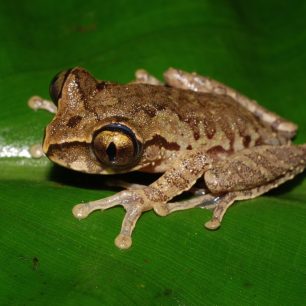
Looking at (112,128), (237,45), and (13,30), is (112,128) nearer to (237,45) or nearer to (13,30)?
(13,30)

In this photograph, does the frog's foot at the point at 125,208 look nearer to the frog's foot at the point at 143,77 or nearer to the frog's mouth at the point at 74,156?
the frog's mouth at the point at 74,156

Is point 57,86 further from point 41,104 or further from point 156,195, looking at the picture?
point 156,195

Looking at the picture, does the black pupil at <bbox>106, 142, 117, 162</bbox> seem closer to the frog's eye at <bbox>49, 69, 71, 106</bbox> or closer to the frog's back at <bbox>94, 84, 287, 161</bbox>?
the frog's back at <bbox>94, 84, 287, 161</bbox>

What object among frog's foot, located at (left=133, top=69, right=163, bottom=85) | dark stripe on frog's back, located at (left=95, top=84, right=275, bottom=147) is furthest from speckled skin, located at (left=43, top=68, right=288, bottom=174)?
frog's foot, located at (left=133, top=69, right=163, bottom=85)

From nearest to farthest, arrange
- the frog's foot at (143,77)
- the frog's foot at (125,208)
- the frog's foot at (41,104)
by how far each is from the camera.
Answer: the frog's foot at (125,208) < the frog's foot at (41,104) < the frog's foot at (143,77)

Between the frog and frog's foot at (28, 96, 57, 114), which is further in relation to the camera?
frog's foot at (28, 96, 57, 114)

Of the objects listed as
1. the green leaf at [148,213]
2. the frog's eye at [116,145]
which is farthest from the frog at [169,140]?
the green leaf at [148,213]

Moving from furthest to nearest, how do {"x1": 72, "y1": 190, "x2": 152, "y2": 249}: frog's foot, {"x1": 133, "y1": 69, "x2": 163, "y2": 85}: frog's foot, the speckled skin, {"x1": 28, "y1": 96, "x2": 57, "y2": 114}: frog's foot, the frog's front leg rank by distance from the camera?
{"x1": 133, "y1": 69, "x2": 163, "y2": 85}: frog's foot → {"x1": 28, "y1": 96, "x2": 57, "y2": 114}: frog's foot → the speckled skin → the frog's front leg → {"x1": 72, "y1": 190, "x2": 152, "y2": 249}: frog's foot
